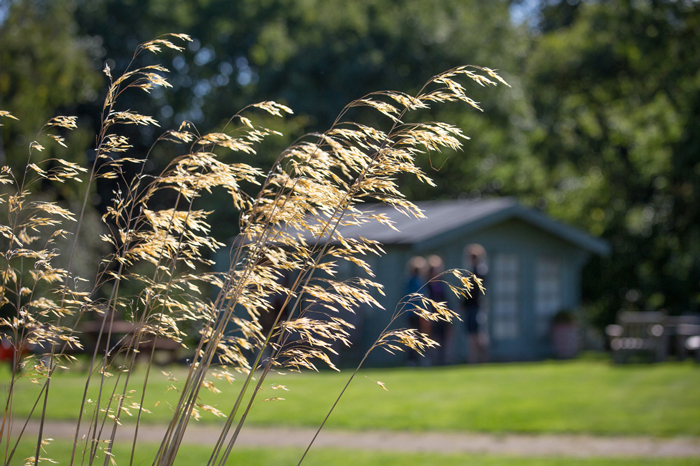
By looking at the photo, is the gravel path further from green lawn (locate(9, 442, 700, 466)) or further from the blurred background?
the blurred background

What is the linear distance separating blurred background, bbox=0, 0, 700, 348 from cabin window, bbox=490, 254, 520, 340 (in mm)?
5952

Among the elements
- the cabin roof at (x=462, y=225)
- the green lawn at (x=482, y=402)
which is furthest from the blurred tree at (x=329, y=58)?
the green lawn at (x=482, y=402)

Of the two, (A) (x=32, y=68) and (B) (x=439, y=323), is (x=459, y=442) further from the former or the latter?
(A) (x=32, y=68)

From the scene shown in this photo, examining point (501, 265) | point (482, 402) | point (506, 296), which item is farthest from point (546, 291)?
point (482, 402)

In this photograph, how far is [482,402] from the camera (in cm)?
877

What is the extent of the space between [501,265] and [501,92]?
10.4 metres

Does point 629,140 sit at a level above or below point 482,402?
above

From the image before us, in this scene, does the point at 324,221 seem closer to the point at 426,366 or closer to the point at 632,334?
the point at 426,366

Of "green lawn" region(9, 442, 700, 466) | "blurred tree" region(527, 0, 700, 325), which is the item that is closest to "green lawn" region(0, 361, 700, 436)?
"green lawn" region(9, 442, 700, 466)

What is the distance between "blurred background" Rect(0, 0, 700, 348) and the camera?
74.2 ft

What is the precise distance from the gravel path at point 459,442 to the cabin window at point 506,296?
1034cm

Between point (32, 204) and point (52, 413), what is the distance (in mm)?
6605

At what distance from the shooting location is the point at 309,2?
92.6 ft

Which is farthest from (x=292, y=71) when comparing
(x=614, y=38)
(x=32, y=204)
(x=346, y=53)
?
(x=32, y=204)
